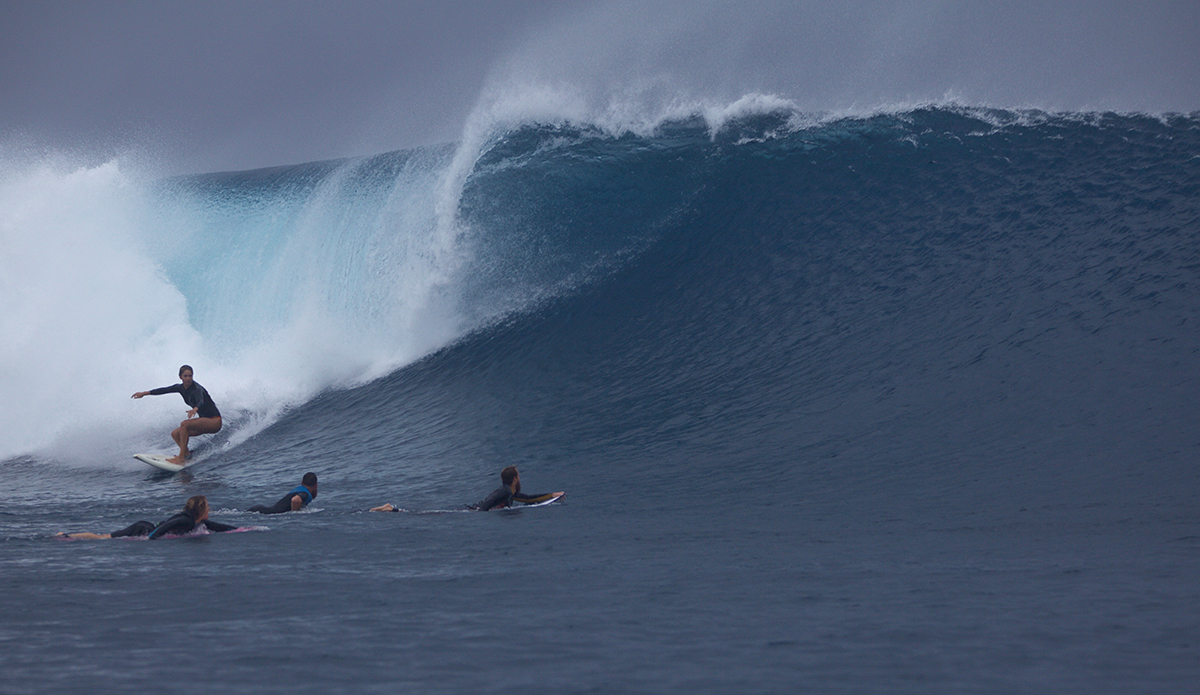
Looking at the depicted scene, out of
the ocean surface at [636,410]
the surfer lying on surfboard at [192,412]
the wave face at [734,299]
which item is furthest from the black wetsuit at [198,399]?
the wave face at [734,299]

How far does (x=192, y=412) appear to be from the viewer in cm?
1397

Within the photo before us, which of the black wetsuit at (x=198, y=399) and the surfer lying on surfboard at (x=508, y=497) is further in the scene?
the black wetsuit at (x=198, y=399)

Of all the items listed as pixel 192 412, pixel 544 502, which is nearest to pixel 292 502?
pixel 544 502

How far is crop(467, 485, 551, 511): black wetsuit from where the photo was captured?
389 inches

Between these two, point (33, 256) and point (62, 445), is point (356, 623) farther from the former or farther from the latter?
point (33, 256)

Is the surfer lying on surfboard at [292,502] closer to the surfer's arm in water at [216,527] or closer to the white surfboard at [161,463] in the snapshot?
the surfer's arm in water at [216,527]

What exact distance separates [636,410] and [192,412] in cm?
635

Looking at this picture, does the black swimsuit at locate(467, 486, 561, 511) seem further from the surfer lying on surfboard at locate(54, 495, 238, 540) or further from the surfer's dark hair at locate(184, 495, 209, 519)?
the surfer's dark hair at locate(184, 495, 209, 519)

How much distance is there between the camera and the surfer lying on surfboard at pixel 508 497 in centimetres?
989

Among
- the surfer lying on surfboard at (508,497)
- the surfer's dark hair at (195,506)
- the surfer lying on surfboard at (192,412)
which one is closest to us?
the surfer's dark hair at (195,506)

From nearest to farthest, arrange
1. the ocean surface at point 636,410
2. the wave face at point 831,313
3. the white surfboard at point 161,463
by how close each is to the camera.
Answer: the ocean surface at point 636,410 < the wave face at point 831,313 < the white surfboard at point 161,463

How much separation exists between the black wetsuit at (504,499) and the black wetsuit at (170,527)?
2398 mm

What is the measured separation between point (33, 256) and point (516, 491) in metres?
13.4

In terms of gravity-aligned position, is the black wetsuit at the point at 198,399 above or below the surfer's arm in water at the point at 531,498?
above
